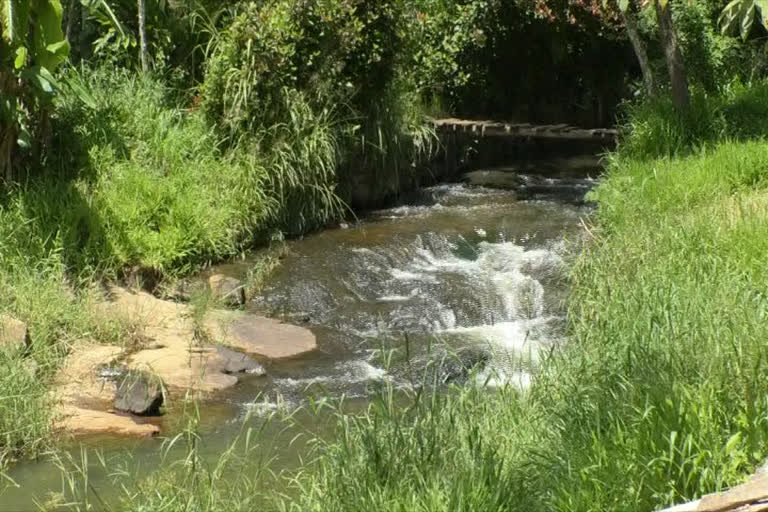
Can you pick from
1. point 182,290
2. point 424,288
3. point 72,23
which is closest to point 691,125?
point 424,288

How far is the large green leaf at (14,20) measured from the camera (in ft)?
33.0

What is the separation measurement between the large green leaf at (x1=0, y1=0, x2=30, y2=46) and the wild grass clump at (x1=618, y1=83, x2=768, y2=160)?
246 inches

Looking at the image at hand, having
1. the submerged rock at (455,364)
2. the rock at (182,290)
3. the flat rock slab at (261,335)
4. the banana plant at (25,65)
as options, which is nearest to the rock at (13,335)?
the flat rock slab at (261,335)

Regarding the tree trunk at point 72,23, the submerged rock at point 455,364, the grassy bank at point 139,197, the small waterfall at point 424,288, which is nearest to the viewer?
the submerged rock at point 455,364

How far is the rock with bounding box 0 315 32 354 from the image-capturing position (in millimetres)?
9055

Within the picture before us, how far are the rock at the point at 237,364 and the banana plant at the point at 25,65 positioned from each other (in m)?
3.10

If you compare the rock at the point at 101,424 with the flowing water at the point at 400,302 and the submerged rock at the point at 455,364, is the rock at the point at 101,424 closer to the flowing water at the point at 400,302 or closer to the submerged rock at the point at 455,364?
the flowing water at the point at 400,302

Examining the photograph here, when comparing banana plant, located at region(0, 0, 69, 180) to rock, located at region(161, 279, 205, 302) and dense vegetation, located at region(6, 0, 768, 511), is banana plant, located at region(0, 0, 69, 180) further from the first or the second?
rock, located at region(161, 279, 205, 302)

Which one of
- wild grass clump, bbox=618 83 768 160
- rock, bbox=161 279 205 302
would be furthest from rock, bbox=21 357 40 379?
wild grass clump, bbox=618 83 768 160

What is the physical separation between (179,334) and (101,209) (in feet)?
6.53

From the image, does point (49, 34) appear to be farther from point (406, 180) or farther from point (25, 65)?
point (406, 180)

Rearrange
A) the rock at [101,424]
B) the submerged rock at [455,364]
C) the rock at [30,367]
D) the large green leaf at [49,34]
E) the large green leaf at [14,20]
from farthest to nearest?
the large green leaf at [49,34] → the large green leaf at [14,20] → the submerged rock at [455,364] → the rock at [30,367] → the rock at [101,424]

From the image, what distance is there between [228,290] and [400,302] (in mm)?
1663

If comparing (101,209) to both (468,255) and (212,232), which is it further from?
(468,255)
